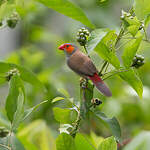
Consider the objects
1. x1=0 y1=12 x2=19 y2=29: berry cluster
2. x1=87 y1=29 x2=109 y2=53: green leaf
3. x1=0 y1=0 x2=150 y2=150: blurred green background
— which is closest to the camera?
x1=87 y1=29 x2=109 y2=53: green leaf

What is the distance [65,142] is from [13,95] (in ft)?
0.71

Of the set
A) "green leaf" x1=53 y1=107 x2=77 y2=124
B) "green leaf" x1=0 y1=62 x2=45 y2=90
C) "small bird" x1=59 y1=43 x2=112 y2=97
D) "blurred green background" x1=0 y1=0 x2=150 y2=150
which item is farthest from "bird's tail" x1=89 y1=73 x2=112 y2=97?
"blurred green background" x1=0 y1=0 x2=150 y2=150

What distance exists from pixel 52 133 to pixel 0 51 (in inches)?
100.0

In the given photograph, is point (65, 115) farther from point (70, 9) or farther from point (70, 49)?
point (70, 9)

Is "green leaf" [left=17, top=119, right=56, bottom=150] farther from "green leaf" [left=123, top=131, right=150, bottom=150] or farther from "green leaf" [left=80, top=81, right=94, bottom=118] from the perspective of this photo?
"green leaf" [left=80, top=81, right=94, bottom=118]

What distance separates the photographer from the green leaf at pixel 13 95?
38.1 inches

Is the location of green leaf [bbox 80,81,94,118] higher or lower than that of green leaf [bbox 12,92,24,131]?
higher

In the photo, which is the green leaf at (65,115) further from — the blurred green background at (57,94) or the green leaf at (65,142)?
the blurred green background at (57,94)

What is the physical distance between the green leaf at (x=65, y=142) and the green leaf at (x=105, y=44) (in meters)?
0.20

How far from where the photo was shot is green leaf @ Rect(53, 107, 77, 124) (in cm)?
95

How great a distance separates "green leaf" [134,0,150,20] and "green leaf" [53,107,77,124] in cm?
29

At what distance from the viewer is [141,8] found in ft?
2.90

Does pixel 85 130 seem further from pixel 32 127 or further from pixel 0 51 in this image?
pixel 0 51

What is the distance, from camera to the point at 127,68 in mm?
891
